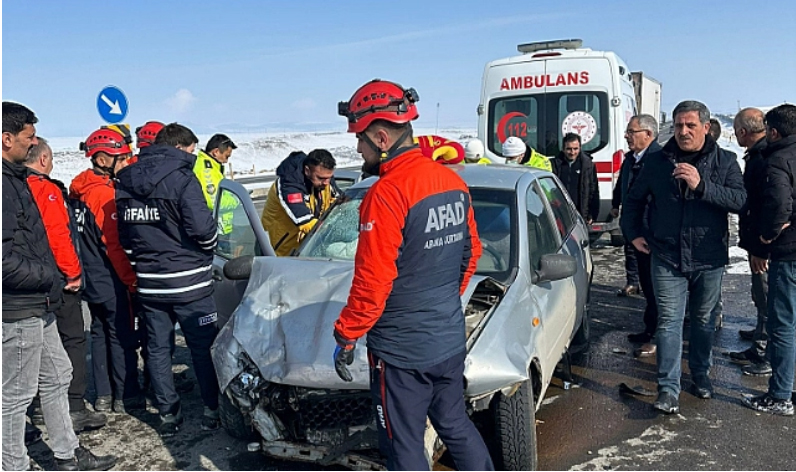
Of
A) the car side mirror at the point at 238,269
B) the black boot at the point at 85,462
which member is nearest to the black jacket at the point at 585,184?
the car side mirror at the point at 238,269

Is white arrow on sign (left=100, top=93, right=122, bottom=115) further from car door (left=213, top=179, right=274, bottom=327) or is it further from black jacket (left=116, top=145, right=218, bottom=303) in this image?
→ black jacket (left=116, top=145, right=218, bottom=303)

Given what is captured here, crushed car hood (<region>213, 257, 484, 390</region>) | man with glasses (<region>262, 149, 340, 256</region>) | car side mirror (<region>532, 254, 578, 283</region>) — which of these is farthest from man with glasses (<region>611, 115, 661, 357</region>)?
crushed car hood (<region>213, 257, 484, 390</region>)

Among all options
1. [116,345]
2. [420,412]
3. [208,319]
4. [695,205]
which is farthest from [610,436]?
[116,345]

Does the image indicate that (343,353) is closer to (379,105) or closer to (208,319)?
(379,105)

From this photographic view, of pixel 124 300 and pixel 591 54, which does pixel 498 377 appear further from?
pixel 591 54

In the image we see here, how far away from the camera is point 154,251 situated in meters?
4.04

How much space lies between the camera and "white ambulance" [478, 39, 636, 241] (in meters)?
9.43

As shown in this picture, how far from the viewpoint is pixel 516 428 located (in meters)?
3.28

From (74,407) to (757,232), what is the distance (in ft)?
15.0

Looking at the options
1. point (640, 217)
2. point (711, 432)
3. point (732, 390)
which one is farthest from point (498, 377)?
point (732, 390)

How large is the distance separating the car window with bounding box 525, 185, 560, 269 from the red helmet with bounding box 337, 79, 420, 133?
168 cm

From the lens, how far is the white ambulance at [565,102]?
9.43 meters

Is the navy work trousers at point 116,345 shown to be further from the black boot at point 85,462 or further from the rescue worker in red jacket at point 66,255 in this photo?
the black boot at point 85,462

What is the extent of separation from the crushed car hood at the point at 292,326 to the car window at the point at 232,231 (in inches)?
46.6
